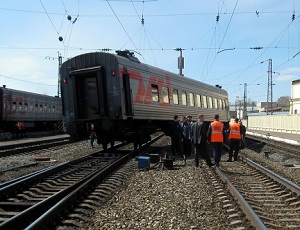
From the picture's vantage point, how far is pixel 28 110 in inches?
1304

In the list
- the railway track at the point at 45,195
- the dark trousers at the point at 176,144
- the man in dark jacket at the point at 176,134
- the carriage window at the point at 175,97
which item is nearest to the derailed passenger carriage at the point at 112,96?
the carriage window at the point at 175,97

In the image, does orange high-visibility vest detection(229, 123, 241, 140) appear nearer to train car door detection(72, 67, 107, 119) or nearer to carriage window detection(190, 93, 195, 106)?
train car door detection(72, 67, 107, 119)

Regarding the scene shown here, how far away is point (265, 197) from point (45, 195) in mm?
4470

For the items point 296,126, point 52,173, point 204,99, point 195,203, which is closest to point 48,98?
point 204,99

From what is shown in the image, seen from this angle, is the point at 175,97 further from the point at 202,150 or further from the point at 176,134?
the point at 202,150

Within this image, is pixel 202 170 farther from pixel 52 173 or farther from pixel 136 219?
pixel 136 219

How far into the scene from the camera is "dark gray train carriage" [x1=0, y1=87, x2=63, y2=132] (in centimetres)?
2902

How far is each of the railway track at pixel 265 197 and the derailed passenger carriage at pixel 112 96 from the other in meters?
4.44

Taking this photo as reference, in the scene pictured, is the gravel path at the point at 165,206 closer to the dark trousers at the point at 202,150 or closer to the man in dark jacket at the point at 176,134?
the dark trousers at the point at 202,150

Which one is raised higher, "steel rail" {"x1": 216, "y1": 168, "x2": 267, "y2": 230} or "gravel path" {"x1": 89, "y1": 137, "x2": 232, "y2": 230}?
"steel rail" {"x1": 216, "y1": 168, "x2": 267, "y2": 230}

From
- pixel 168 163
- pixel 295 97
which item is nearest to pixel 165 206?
pixel 168 163

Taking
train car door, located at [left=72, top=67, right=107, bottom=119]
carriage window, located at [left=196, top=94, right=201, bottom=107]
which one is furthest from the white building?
train car door, located at [left=72, top=67, right=107, bottom=119]

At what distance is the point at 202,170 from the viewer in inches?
436

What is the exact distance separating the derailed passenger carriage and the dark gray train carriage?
16.3 metres
